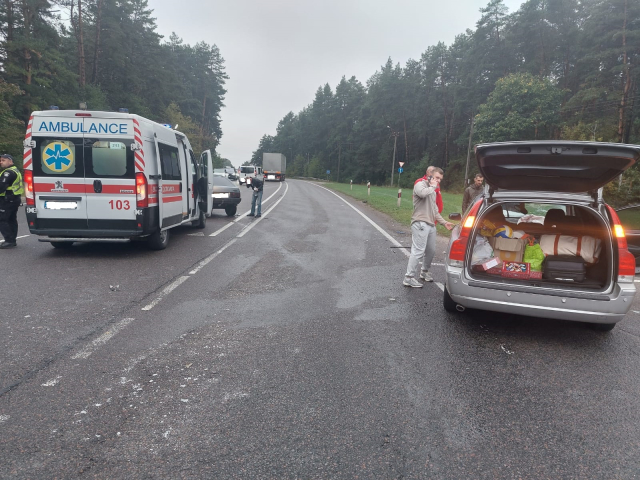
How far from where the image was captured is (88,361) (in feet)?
12.8

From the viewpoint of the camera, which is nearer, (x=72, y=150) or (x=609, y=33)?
(x=72, y=150)

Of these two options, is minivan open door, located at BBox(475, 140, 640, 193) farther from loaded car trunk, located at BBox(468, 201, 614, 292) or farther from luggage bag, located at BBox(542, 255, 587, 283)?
luggage bag, located at BBox(542, 255, 587, 283)

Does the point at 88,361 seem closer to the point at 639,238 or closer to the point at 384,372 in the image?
the point at 384,372

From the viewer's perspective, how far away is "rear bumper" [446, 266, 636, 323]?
4.43 m

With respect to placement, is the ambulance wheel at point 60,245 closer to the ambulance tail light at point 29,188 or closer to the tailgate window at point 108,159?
the ambulance tail light at point 29,188

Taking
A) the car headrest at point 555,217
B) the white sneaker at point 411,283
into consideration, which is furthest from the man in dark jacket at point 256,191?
the car headrest at point 555,217

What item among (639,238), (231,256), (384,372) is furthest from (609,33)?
(384,372)

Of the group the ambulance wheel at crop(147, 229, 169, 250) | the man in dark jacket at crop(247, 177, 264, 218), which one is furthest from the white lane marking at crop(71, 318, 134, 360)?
the man in dark jacket at crop(247, 177, 264, 218)

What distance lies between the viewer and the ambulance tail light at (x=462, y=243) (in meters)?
4.99

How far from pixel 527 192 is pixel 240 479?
13.5 ft

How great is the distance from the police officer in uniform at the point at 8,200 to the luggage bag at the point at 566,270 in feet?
30.2

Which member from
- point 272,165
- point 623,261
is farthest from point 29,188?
point 272,165

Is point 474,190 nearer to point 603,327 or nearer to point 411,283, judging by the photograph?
point 411,283

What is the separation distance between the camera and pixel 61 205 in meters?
8.19
